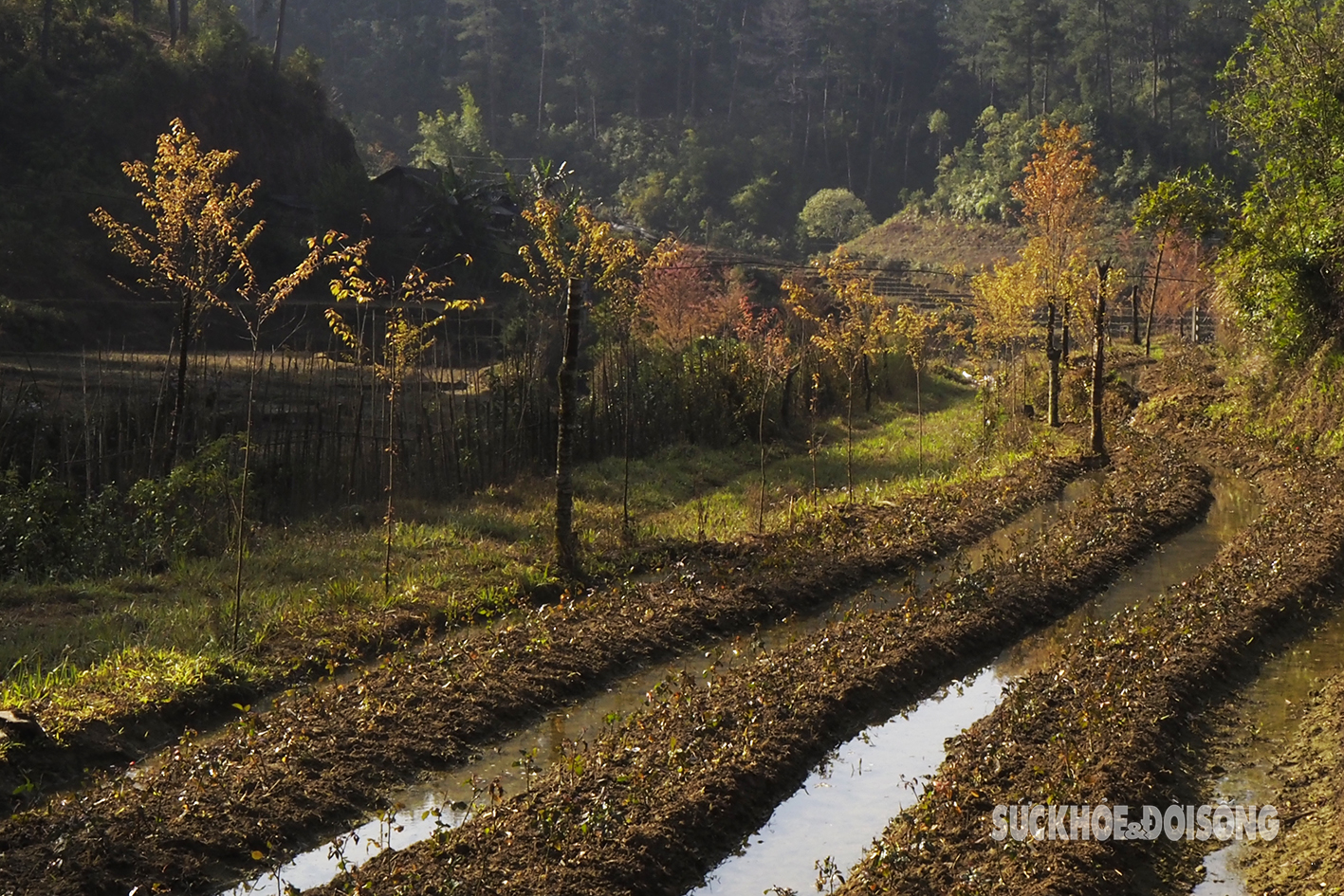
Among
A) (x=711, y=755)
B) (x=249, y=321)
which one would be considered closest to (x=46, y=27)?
(x=249, y=321)

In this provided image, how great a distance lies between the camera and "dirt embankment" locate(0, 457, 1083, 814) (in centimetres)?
782

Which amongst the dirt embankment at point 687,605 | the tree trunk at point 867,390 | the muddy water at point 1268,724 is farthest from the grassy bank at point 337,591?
the tree trunk at point 867,390

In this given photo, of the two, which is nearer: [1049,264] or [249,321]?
[249,321]

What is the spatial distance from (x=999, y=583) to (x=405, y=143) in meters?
71.1

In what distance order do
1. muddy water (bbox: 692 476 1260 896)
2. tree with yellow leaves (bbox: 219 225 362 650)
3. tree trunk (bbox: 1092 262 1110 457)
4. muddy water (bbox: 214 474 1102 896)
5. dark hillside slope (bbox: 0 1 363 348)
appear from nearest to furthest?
1. muddy water (bbox: 214 474 1102 896)
2. muddy water (bbox: 692 476 1260 896)
3. tree with yellow leaves (bbox: 219 225 362 650)
4. tree trunk (bbox: 1092 262 1110 457)
5. dark hillside slope (bbox: 0 1 363 348)

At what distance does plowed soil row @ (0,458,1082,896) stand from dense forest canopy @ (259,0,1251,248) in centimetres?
5958

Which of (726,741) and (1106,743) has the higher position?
(1106,743)

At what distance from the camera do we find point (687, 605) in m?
11.4

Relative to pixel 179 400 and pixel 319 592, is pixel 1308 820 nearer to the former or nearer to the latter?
pixel 319 592

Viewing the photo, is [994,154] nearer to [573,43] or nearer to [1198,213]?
[573,43]

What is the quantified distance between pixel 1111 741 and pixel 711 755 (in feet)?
8.75

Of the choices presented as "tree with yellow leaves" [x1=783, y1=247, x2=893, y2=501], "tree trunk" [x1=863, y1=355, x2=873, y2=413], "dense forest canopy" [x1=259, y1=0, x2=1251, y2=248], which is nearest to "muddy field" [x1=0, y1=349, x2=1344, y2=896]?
"tree with yellow leaves" [x1=783, y1=247, x2=893, y2=501]

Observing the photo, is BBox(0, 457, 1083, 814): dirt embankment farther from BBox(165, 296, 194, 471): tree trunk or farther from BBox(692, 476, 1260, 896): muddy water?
BBox(165, 296, 194, 471): tree trunk

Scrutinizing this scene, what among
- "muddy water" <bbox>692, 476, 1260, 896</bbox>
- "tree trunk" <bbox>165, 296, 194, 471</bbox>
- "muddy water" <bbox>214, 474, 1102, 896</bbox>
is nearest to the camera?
"muddy water" <bbox>214, 474, 1102, 896</bbox>
